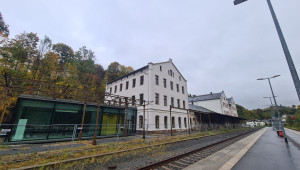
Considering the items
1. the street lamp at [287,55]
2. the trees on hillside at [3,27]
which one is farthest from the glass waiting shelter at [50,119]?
the trees on hillside at [3,27]

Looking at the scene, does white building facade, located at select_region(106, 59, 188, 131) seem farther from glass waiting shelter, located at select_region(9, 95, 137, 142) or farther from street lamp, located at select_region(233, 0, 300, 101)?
street lamp, located at select_region(233, 0, 300, 101)

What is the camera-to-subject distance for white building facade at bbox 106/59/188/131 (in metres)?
21.5

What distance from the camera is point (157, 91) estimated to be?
23078 millimetres

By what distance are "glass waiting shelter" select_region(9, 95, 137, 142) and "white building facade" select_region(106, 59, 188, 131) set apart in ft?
25.2

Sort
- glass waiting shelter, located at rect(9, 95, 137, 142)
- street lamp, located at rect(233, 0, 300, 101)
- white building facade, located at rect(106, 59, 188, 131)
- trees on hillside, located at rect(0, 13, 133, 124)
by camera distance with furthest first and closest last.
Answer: white building facade, located at rect(106, 59, 188, 131), trees on hillside, located at rect(0, 13, 133, 124), glass waiting shelter, located at rect(9, 95, 137, 142), street lamp, located at rect(233, 0, 300, 101)

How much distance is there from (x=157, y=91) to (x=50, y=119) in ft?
53.0

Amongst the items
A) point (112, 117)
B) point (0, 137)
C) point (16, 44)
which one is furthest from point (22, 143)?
point (16, 44)

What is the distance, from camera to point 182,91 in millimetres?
30234

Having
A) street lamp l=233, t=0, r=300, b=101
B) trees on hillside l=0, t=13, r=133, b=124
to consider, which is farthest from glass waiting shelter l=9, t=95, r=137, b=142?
street lamp l=233, t=0, r=300, b=101

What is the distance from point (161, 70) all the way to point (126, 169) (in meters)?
21.3

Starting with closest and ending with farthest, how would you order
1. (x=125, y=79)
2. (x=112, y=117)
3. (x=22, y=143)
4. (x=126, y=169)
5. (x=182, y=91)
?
(x=126, y=169)
(x=22, y=143)
(x=112, y=117)
(x=125, y=79)
(x=182, y=91)

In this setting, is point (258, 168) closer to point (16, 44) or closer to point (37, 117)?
point (37, 117)

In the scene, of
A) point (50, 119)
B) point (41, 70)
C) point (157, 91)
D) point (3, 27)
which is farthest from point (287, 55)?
point (3, 27)

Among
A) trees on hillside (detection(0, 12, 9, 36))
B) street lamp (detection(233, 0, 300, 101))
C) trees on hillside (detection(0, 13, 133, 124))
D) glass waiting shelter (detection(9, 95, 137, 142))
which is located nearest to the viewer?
street lamp (detection(233, 0, 300, 101))
